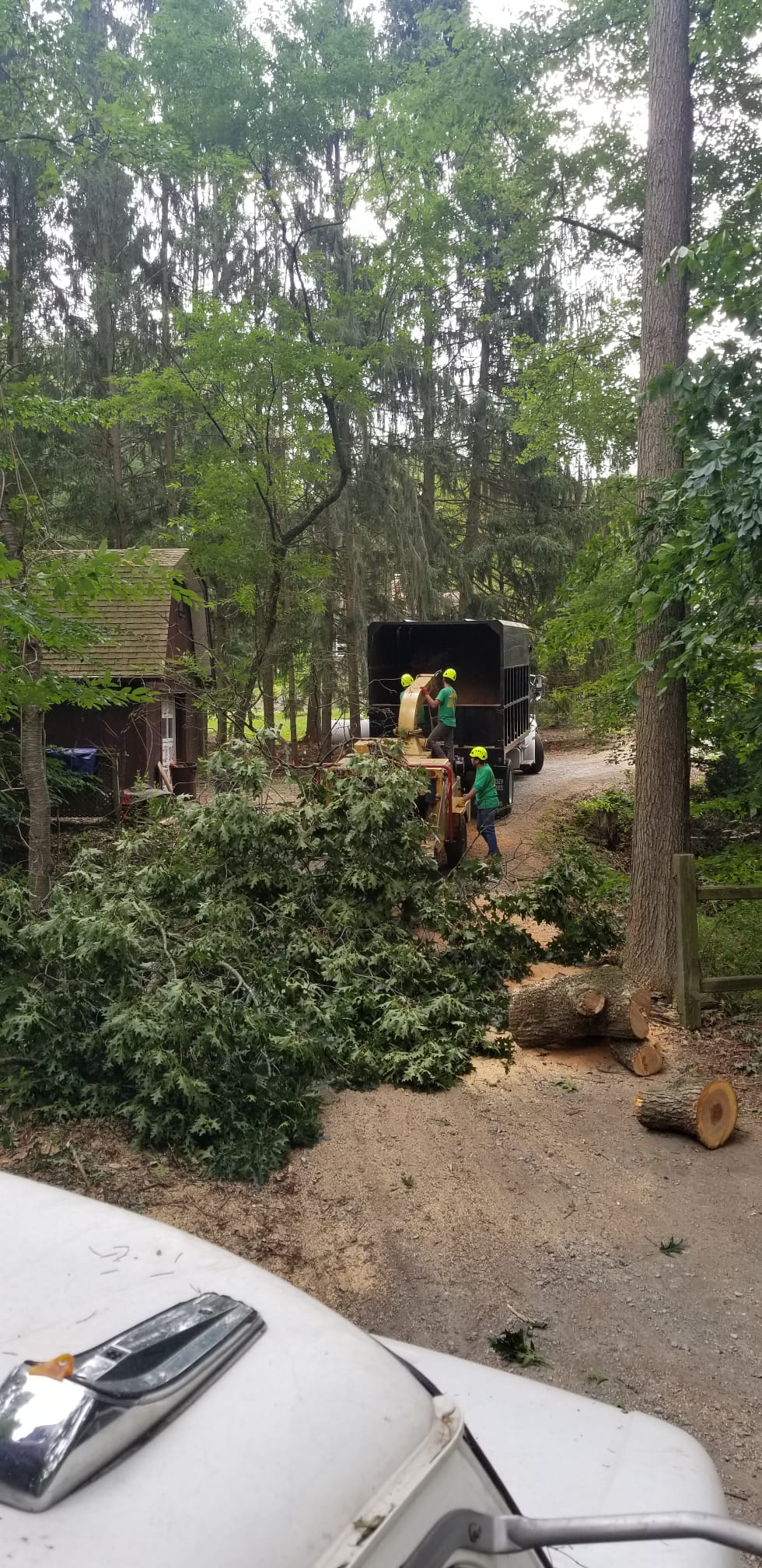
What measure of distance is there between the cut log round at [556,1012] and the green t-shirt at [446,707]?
7.04m

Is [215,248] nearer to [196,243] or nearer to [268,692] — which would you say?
[196,243]

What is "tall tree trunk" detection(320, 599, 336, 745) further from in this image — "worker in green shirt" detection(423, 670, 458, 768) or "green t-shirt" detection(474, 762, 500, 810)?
"green t-shirt" detection(474, 762, 500, 810)

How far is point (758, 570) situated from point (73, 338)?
22458 millimetres

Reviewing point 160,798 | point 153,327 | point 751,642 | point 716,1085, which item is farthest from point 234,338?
point 716,1085

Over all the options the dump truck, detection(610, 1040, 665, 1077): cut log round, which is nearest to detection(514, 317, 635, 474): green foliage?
the dump truck

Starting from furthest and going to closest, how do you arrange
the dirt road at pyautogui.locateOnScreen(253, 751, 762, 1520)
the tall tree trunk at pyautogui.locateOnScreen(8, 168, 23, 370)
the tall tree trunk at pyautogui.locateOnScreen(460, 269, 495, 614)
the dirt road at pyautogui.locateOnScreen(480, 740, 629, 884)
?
the tall tree trunk at pyautogui.locateOnScreen(460, 269, 495, 614) < the tall tree trunk at pyautogui.locateOnScreen(8, 168, 23, 370) < the dirt road at pyautogui.locateOnScreen(480, 740, 629, 884) < the dirt road at pyautogui.locateOnScreen(253, 751, 762, 1520)

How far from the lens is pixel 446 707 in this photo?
14734 millimetres

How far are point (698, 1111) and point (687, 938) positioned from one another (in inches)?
72.0

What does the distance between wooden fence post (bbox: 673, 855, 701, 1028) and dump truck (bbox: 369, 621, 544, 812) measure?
9646 mm

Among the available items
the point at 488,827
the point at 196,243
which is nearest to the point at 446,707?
the point at 488,827

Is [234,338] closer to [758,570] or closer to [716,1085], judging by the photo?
[758,570]

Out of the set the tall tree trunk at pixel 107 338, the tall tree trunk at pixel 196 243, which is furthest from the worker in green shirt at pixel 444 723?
the tall tree trunk at pixel 196 243

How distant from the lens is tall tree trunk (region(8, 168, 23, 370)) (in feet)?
72.6

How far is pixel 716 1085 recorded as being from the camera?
6430mm
